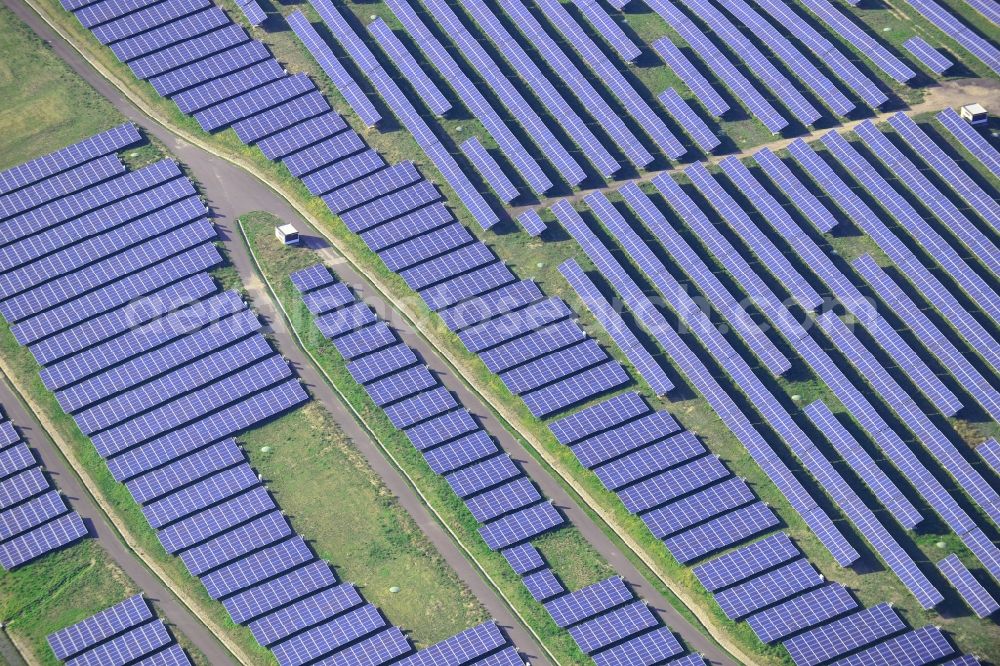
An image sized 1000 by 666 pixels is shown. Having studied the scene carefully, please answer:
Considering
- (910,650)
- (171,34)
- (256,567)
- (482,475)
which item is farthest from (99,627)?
(171,34)

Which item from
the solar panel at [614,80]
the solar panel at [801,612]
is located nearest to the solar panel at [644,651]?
the solar panel at [801,612]

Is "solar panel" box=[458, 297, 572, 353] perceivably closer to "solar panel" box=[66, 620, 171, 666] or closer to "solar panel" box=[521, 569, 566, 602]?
"solar panel" box=[521, 569, 566, 602]

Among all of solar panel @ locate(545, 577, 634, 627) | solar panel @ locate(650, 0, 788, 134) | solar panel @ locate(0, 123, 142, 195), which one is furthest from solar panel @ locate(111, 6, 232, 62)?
solar panel @ locate(545, 577, 634, 627)

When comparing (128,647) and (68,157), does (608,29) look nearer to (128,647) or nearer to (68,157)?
(68,157)

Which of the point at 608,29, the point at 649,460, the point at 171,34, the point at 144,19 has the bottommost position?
the point at 649,460

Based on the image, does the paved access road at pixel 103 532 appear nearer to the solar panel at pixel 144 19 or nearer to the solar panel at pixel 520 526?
the solar panel at pixel 520 526

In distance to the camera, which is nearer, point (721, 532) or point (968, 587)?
point (968, 587)

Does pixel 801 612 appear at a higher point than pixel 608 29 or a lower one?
lower

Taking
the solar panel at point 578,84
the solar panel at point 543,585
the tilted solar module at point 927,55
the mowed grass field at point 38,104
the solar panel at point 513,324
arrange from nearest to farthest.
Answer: the solar panel at point 543,585
the solar panel at point 513,324
the solar panel at point 578,84
the mowed grass field at point 38,104
the tilted solar module at point 927,55
